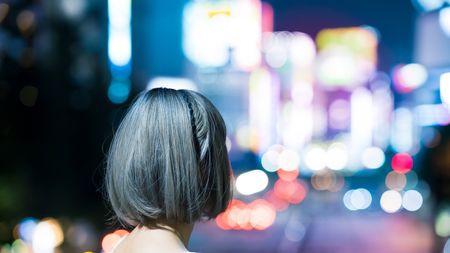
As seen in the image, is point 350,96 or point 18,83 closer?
point 18,83

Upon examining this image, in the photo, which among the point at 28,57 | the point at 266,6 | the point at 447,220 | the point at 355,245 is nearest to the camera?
the point at 447,220

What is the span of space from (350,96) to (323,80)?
192cm

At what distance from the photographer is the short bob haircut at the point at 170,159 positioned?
1.59m

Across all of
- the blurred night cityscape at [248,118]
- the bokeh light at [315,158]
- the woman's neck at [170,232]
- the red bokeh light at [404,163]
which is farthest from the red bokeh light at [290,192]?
the woman's neck at [170,232]

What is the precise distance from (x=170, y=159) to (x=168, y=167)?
0.06 ft

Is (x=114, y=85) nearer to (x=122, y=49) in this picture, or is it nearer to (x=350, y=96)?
(x=122, y=49)

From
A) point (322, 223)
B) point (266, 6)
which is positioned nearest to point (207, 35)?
point (266, 6)

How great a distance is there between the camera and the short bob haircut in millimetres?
1590

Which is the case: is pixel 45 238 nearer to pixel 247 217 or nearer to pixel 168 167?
pixel 168 167

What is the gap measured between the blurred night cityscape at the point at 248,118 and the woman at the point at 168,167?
0.63 meters

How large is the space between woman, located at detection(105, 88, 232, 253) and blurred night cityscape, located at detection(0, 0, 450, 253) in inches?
24.9

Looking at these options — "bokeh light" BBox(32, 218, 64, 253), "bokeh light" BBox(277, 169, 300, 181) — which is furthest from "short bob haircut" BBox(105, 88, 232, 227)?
"bokeh light" BBox(277, 169, 300, 181)

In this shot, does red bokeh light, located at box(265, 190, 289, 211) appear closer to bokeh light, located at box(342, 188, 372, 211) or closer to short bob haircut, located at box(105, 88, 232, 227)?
bokeh light, located at box(342, 188, 372, 211)

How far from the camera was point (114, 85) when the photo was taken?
745 inches
